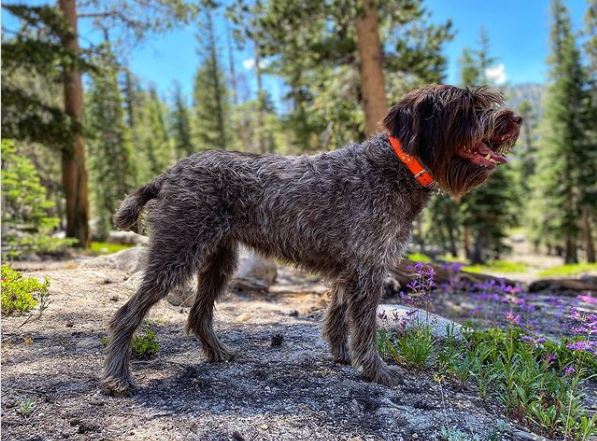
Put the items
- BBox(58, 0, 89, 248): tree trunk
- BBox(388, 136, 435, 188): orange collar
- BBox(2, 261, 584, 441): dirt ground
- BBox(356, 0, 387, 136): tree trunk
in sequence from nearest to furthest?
BBox(2, 261, 584, 441): dirt ground, BBox(388, 136, 435, 188): orange collar, BBox(356, 0, 387, 136): tree trunk, BBox(58, 0, 89, 248): tree trunk

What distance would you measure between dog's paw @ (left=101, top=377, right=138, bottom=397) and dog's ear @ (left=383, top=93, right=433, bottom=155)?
2.88 metres

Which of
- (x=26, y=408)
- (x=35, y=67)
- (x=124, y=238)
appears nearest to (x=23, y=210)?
(x=35, y=67)

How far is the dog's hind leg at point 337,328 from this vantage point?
468cm

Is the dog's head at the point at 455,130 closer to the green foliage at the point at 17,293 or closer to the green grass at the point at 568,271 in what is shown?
the green foliage at the point at 17,293

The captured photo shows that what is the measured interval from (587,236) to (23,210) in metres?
31.8

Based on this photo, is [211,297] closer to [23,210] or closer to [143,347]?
[143,347]

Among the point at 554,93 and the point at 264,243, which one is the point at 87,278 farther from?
the point at 554,93

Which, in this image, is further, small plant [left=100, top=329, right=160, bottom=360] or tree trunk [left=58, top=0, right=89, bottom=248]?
tree trunk [left=58, top=0, right=89, bottom=248]

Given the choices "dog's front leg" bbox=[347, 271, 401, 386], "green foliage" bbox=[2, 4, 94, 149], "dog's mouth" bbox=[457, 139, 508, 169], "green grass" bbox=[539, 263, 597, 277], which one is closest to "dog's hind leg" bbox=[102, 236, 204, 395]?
"dog's front leg" bbox=[347, 271, 401, 386]

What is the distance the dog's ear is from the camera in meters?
4.06

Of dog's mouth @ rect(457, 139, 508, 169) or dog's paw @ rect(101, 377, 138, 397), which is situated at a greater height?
dog's mouth @ rect(457, 139, 508, 169)

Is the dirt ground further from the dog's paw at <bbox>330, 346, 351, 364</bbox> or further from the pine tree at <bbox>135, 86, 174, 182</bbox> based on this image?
the pine tree at <bbox>135, 86, 174, 182</bbox>

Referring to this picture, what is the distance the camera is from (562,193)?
31781 mm

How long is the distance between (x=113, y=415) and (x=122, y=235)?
2091 cm
